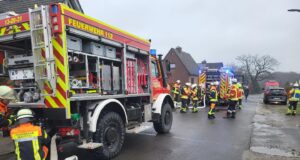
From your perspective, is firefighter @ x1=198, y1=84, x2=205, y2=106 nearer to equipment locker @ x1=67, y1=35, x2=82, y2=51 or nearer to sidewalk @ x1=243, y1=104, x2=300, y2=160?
sidewalk @ x1=243, y1=104, x2=300, y2=160

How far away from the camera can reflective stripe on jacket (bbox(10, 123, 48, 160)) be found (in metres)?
3.06

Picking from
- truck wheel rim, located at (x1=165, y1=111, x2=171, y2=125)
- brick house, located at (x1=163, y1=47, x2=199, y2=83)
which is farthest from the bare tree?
truck wheel rim, located at (x1=165, y1=111, x2=171, y2=125)

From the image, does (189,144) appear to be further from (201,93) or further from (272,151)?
(201,93)

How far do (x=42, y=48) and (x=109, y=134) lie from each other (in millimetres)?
2104

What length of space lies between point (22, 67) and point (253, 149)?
536cm

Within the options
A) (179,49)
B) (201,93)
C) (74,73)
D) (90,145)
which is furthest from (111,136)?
(179,49)

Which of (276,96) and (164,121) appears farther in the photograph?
(276,96)

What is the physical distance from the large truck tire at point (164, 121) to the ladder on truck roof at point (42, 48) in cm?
392

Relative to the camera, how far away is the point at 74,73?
17.1 feet

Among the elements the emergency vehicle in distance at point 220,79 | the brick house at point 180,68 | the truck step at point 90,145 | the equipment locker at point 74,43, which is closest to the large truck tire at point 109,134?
the truck step at point 90,145

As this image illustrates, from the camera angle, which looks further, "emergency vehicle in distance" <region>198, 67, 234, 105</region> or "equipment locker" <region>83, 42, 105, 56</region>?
"emergency vehicle in distance" <region>198, 67, 234, 105</region>

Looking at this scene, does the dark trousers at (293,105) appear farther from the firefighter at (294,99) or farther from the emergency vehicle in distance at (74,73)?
the emergency vehicle in distance at (74,73)

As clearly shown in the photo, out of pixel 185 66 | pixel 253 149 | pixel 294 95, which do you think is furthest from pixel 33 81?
pixel 185 66

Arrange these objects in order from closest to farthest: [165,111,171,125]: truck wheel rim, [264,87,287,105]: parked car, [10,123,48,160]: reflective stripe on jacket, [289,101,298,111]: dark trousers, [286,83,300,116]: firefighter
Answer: [10,123,48,160]: reflective stripe on jacket < [165,111,171,125]: truck wheel rim < [286,83,300,116]: firefighter < [289,101,298,111]: dark trousers < [264,87,287,105]: parked car
